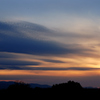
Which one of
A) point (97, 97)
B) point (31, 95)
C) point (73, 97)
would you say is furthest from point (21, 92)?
point (97, 97)

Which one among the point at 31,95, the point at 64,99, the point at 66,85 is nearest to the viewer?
the point at 64,99

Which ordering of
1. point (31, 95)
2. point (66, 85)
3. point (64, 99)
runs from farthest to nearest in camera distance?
point (66, 85)
point (31, 95)
point (64, 99)

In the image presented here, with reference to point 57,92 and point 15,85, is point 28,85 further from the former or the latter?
point 57,92

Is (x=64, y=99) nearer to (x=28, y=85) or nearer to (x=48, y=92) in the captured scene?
(x=48, y=92)

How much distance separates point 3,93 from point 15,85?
3189mm

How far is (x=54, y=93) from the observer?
39594 millimetres

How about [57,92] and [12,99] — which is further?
[57,92]

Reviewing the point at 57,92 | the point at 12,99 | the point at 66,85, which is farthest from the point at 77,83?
the point at 12,99

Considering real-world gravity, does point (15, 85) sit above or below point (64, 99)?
above

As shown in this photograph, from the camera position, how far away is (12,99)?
37062 millimetres

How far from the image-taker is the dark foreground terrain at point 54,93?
3734 centimetres

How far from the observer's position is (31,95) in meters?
38.9

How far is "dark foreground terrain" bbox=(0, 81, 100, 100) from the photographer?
123ft

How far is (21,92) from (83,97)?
1020cm
